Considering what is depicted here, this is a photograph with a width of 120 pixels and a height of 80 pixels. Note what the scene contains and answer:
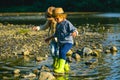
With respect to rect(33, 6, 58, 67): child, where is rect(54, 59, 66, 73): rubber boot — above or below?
below

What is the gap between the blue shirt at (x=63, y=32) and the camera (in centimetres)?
1350

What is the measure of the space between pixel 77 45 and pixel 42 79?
33.0ft

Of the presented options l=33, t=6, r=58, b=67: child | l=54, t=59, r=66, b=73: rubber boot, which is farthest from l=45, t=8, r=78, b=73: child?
l=33, t=6, r=58, b=67: child

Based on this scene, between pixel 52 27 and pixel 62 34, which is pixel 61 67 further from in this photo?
pixel 52 27

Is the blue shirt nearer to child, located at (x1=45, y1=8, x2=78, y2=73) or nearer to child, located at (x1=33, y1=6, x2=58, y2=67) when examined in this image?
child, located at (x1=45, y1=8, x2=78, y2=73)

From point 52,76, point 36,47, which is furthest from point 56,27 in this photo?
point 36,47

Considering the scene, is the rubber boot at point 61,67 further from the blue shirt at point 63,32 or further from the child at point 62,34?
the blue shirt at point 63,32

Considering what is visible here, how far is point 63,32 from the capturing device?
535 inches

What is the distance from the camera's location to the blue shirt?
13.5m

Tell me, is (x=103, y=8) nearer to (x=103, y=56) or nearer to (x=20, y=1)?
(x=20, y=1)

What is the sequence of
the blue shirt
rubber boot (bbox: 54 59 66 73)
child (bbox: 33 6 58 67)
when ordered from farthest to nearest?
1. child (bbox: 33 6 58 67)
2. the blue shirt
3. rubber boot (bbox: 54 59 66 73)

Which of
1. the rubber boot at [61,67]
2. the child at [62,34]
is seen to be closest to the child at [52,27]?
the child at [62,34]

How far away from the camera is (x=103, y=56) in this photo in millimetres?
17281

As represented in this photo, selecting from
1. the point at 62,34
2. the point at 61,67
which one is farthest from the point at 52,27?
the point at 61,67
